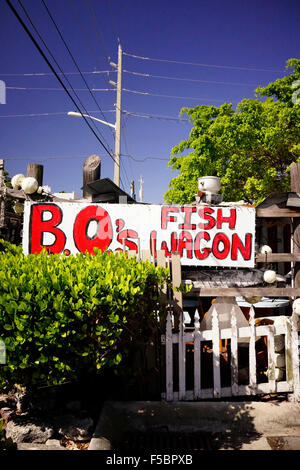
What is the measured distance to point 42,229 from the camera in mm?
5004

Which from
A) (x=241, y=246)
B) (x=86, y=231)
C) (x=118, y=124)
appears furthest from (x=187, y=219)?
(x=118, y=124)

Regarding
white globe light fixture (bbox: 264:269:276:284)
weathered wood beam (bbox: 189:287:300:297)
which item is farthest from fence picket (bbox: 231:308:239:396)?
white globe light fixture (bbox: 264:269:276:284)

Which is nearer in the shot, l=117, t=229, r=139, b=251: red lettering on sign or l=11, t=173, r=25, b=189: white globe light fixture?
l=117, t=229, r=139, b=251: red lettering on sign

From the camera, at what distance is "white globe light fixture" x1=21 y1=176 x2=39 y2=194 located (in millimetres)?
5000

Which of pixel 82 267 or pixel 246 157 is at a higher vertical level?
pixel 246 157

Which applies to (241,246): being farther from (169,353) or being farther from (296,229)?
(169,353)

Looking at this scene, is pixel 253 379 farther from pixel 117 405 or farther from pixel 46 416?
pixel 46 416

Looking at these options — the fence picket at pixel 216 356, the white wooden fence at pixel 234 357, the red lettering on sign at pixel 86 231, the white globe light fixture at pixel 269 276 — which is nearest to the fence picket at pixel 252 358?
the white wooden fence at pixel 234 357

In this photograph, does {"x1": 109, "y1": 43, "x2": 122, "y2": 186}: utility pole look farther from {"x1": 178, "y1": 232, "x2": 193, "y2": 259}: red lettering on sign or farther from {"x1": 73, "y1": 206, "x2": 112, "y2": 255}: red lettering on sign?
{"x1": 178, "y1": 232, "x2": 193, "y2": 259}: red lettering on sign

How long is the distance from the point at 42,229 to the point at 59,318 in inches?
114

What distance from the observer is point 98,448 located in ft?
8.59
